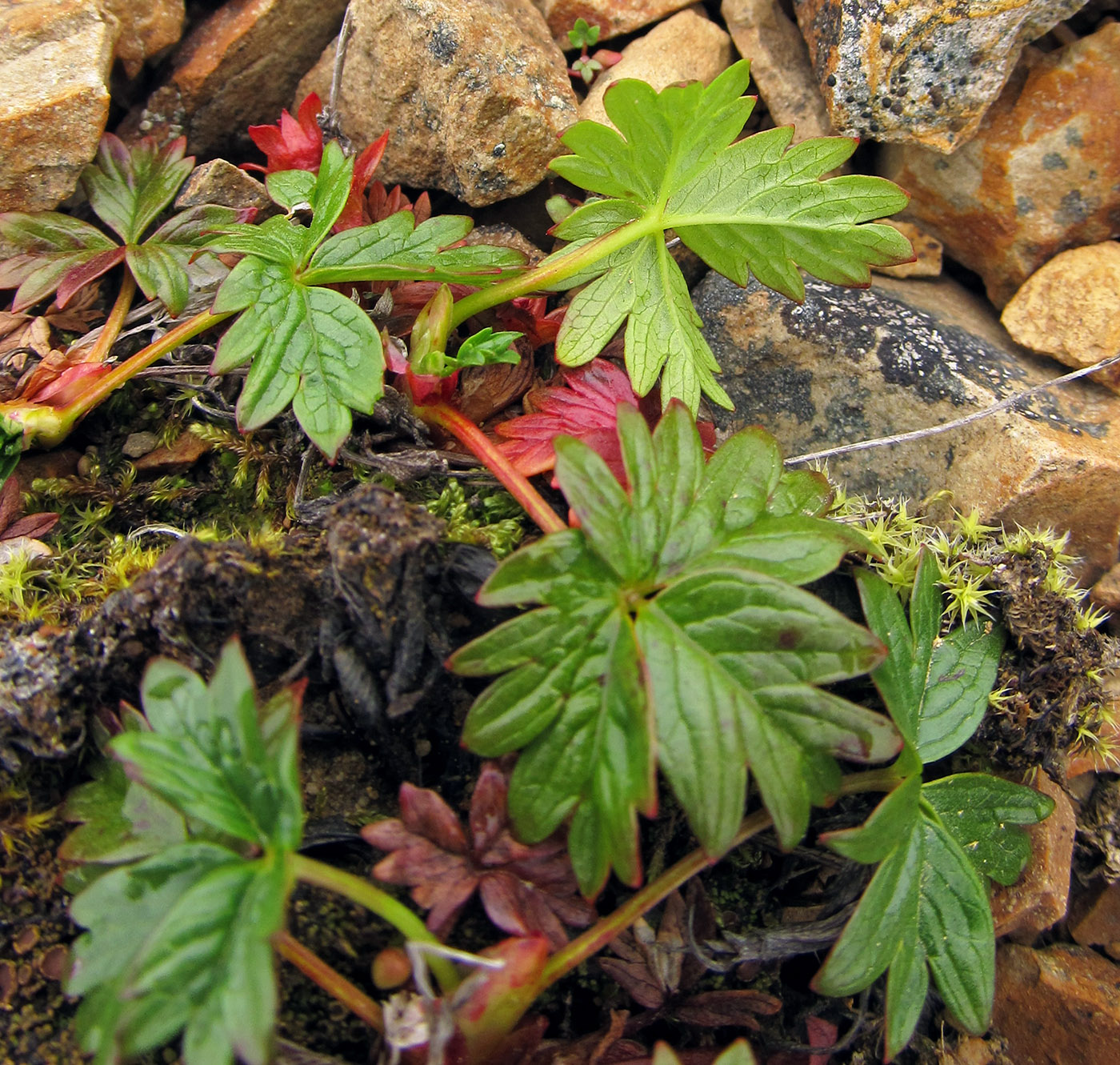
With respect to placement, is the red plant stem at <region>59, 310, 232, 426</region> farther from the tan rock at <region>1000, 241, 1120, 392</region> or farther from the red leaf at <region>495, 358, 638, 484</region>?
the tan rock at <region>1000, 241, 1120, 392</region>

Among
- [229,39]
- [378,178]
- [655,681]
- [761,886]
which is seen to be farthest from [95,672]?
[229,39]

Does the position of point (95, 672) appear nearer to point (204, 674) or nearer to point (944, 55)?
point (204, 674)

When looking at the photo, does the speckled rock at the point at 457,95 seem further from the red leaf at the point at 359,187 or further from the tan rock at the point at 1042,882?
the tan rock at the point at 1042,882

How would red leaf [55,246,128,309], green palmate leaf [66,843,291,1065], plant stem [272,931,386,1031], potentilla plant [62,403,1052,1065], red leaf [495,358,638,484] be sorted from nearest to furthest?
green palmate leaf [66,843,291,1065] → potentilla plant [62,403,1052,1065] → plant stem [272,931,386,1031] → red leaf [495,358,638,484] → red leaf [55,246,128,309]

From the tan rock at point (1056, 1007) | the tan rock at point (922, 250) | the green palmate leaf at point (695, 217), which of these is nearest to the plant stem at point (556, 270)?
the green palmate leaf at point (695, 217)

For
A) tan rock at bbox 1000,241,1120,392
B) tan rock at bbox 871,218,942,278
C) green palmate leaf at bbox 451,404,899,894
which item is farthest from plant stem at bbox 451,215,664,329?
tan rock at bbox 1000,241,1120,392
